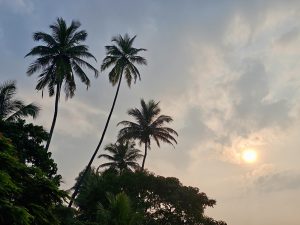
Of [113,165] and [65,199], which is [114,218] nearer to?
[65,199]

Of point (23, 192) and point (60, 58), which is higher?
point (60, 58)

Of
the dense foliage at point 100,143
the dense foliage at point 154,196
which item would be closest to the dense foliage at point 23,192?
the dense foliage at point 100,143

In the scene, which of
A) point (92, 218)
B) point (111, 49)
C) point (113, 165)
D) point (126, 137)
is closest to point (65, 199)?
point (92, 218)

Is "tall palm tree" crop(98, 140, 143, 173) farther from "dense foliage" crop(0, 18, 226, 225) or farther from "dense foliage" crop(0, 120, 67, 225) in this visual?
"dense foliage" crop(0, 120, 67, 225)

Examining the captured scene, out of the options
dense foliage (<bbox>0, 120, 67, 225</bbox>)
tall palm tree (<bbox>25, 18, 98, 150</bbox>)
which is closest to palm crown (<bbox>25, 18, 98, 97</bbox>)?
tall palm tree (<bbox>25, 18, 98, 150</bbox>)

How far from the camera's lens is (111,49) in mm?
41219

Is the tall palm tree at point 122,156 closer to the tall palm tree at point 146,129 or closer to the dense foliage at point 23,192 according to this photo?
the tall palm tree at point 146,129

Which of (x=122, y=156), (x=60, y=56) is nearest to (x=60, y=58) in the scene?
(x=60, y=56)

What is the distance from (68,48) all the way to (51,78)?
9.51 feet

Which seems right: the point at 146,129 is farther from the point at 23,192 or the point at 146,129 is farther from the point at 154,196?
the point at 23,192

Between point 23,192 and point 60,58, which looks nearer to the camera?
point 23,192

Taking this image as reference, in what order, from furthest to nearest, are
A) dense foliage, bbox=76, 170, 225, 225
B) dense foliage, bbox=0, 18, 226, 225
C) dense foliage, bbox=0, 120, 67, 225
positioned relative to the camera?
dense foliage, bbox=76, 170, 225, 225 → dense foliage, bbox=0, 18, 226, 225 → dense foliage, bbox=0, 120, 67, 225

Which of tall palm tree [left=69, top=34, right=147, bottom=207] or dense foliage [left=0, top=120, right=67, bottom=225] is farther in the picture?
tall palm tree [left=69, top=34, right=147, bottom=207]

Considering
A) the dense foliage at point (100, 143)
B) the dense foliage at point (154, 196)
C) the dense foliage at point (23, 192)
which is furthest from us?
the dense foliage at point (154, 196)
